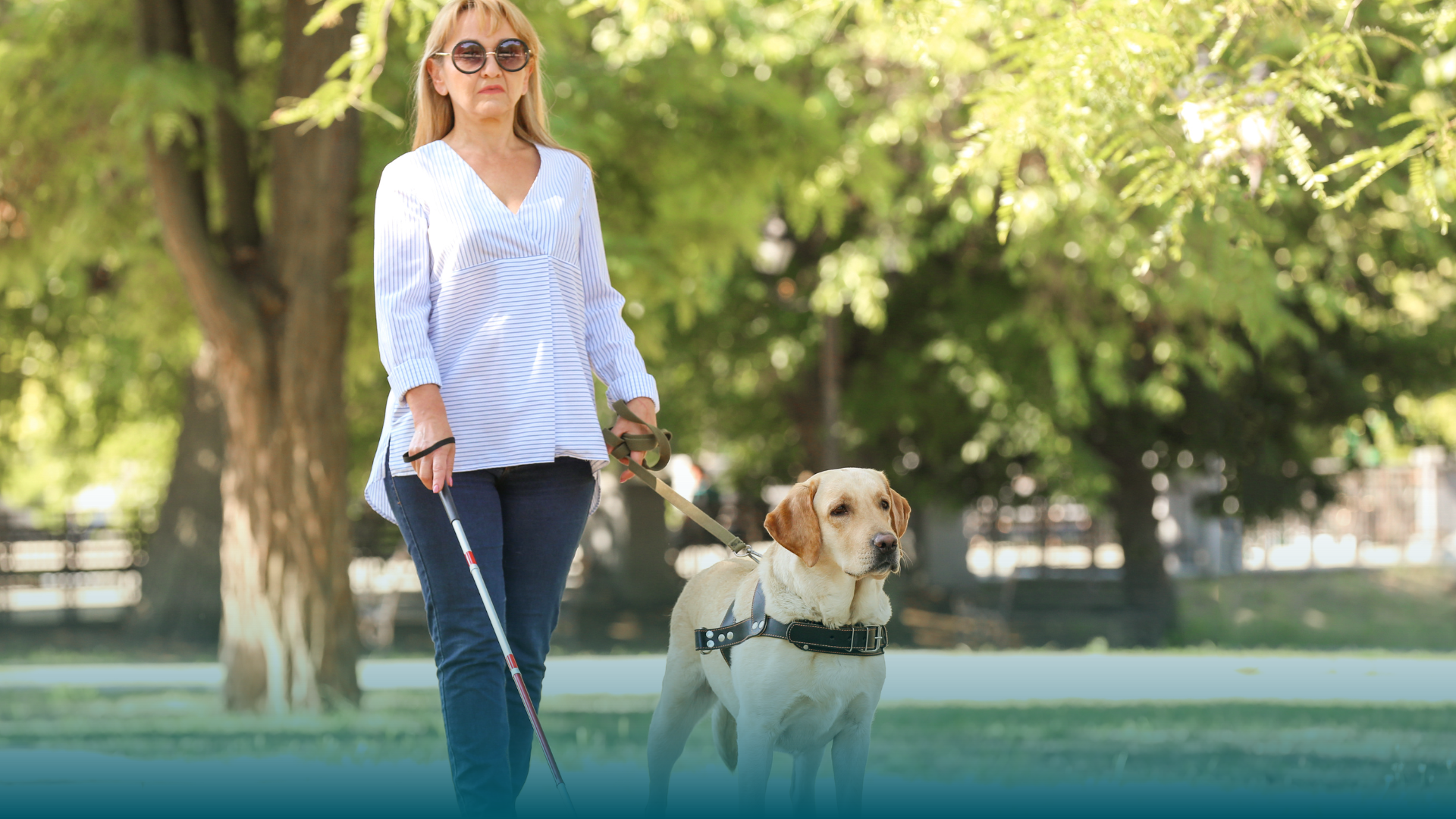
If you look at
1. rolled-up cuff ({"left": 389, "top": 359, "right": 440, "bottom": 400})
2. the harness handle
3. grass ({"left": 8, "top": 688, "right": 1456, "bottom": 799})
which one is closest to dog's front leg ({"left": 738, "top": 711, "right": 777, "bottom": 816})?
the harness handle

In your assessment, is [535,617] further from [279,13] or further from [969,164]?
[279,13]

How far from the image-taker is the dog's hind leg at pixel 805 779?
3787mm

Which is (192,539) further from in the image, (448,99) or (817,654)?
(817,654)

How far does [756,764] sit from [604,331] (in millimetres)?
1236

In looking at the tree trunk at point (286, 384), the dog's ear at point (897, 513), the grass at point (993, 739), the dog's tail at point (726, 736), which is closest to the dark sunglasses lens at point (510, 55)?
the dog's ear at point (897, 513)

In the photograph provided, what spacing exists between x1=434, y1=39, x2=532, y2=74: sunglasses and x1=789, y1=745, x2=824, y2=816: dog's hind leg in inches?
78.4

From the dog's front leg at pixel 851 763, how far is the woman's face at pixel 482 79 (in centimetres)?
189

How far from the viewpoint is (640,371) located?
391 centimetres

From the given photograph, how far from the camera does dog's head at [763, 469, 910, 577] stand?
3637 mm

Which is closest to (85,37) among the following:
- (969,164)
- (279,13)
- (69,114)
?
(69,114)

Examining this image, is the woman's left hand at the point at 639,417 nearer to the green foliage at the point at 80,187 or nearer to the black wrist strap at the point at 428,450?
the black wrist strap at the point at 428,450

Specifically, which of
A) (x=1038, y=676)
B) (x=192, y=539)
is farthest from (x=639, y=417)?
(x=192, y=539)

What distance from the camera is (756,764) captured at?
3.69 meters

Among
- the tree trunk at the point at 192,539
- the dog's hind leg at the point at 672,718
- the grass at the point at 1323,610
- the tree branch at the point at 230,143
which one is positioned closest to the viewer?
the dog's hind leg at the point at 672,718
